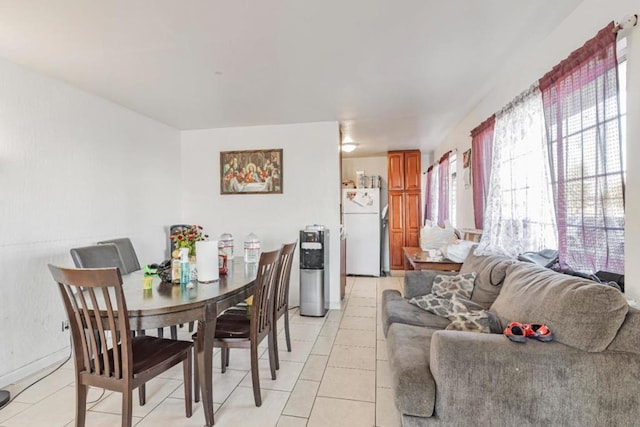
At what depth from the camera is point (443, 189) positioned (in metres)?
4.94

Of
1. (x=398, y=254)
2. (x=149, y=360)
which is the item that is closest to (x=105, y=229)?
(x=149, y=360)

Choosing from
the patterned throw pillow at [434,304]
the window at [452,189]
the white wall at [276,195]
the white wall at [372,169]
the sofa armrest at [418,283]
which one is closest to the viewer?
the patterned throw pillow at [434,304]

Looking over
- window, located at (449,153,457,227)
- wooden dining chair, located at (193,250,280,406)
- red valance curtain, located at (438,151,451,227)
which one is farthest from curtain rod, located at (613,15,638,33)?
red valance curtain, located at (438,151,451,227)

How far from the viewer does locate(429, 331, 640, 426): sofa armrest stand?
135 centimetres

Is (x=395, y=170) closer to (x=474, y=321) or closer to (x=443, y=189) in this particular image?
(x=443, y=189)

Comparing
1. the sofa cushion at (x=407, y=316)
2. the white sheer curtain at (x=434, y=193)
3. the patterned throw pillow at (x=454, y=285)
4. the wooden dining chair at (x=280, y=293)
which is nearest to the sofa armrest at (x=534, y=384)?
the sofa cushion at (x=407, y=316)

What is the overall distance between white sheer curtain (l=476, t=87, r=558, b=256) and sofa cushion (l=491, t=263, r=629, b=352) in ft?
1.87

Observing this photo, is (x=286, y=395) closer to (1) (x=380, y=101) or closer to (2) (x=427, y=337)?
(2) (x=427, y=337)

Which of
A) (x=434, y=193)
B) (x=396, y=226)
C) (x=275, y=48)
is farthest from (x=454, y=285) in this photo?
(x=396, y=226)

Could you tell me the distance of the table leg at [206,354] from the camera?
171 cm

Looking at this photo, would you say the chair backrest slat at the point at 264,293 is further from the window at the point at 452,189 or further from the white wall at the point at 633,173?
the window at the point at 452,189

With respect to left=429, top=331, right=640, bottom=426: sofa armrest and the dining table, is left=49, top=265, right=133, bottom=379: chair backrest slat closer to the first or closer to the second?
the dining table

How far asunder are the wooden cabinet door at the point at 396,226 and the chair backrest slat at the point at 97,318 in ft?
16.8

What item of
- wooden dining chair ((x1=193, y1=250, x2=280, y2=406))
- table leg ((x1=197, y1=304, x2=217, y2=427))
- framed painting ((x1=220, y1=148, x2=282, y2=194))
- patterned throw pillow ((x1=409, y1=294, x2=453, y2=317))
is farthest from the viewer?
framed painting ((x1=220, y1=148, x2=282, y2=194))
